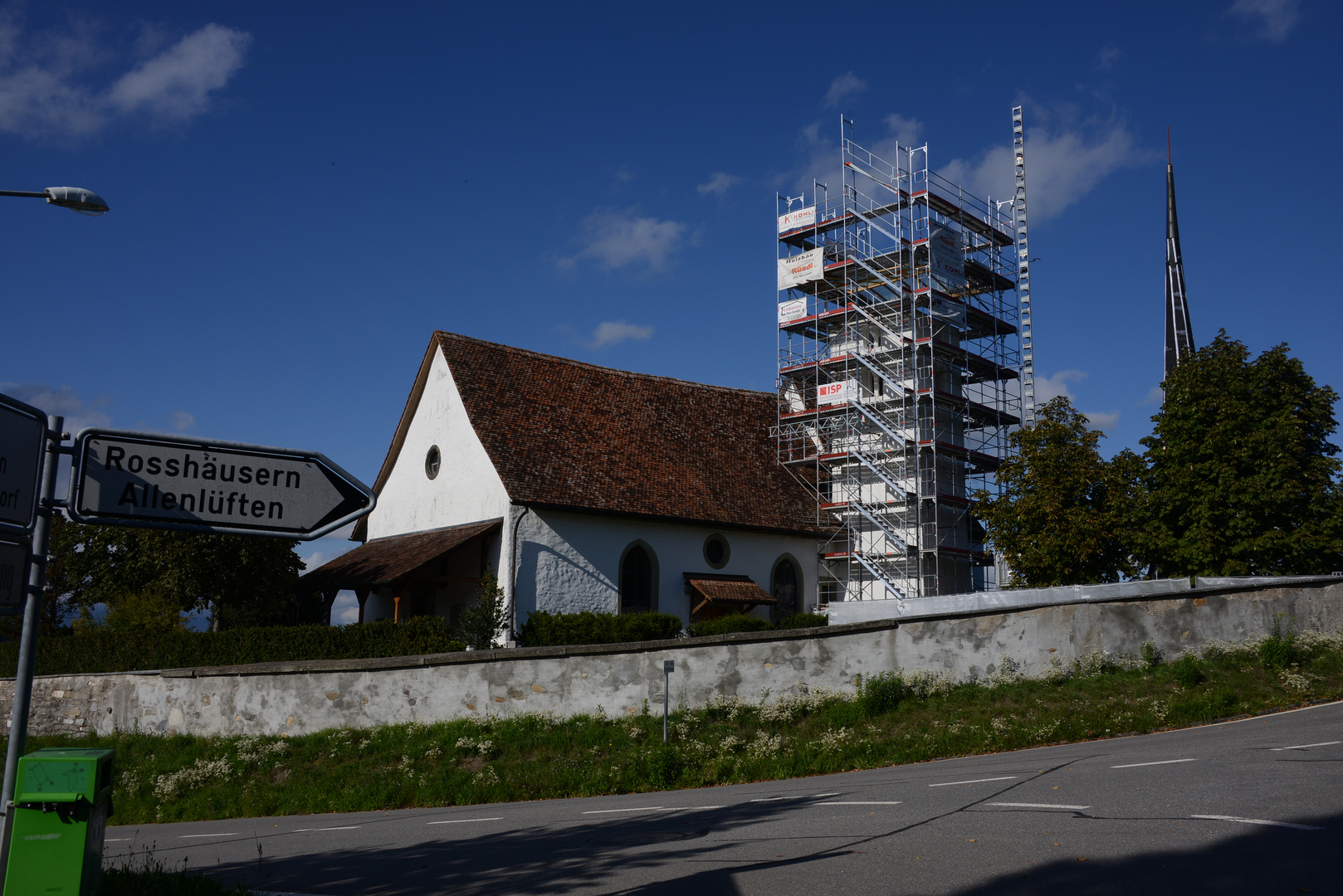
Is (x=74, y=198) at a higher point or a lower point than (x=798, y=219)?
lower

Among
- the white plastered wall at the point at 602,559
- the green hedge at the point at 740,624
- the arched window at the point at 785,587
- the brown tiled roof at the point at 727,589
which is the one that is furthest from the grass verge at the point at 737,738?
the arched window at the point at 785,587

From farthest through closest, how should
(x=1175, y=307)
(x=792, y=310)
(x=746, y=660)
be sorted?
(x=1175, y=307)
(x=792, y=310)
(x=746, y=660)

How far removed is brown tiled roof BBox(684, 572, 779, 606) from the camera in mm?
29906

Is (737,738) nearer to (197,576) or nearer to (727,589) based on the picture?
(727,589)

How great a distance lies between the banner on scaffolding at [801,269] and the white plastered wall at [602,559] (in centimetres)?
1228

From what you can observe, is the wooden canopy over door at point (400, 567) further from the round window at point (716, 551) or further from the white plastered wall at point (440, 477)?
the round window at point (716, 551)

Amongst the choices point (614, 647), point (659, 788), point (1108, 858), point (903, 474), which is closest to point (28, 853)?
point (1108, 858)

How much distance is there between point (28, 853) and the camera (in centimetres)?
465

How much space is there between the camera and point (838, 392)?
3697cm

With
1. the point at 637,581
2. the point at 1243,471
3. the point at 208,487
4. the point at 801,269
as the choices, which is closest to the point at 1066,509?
the point at 1243,471

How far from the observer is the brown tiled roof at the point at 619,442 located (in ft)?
94.8

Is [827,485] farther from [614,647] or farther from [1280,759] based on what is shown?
[1280,759]

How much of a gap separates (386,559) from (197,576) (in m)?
6.87

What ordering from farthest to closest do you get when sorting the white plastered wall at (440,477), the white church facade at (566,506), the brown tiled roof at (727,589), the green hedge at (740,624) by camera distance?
the brown tiled roof at (727,589), the white plastered wall at (440,477), the white church facade at (566,506), the green hedge at (740,624)
